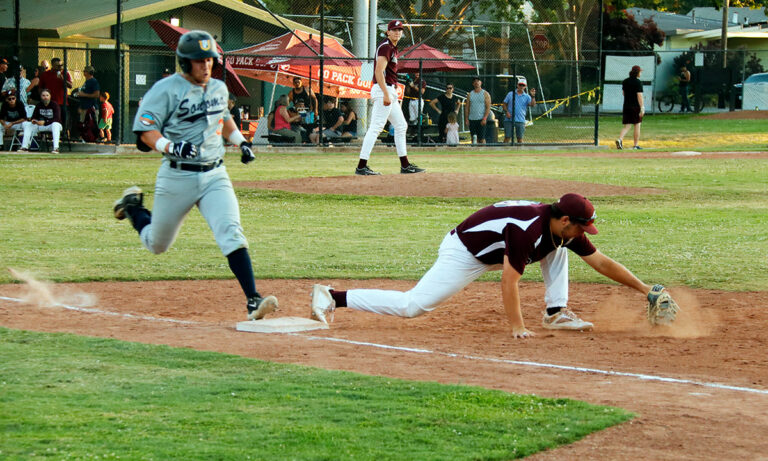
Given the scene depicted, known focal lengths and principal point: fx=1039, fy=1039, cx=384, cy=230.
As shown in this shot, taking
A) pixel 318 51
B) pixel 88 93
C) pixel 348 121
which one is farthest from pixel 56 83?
pixel 348 121

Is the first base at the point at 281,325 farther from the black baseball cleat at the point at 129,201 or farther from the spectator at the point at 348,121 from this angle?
the spectator at the point at 348,121

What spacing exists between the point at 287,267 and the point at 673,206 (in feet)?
24.6

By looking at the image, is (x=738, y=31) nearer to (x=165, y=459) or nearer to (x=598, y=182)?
(x=598, y=182)

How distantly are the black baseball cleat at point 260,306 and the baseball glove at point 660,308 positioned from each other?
266 cm

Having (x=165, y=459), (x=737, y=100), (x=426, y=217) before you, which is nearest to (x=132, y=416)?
(x=165, y=459)

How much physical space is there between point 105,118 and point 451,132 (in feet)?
28.5

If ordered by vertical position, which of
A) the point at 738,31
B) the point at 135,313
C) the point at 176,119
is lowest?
the point at 135,313

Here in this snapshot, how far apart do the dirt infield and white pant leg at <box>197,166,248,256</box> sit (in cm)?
64

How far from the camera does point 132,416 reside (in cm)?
490

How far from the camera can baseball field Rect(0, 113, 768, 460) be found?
183 inches

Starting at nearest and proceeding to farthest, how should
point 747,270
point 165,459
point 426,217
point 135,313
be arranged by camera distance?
point 165,459 → point 135,313 → point 747,270 → point 426,217

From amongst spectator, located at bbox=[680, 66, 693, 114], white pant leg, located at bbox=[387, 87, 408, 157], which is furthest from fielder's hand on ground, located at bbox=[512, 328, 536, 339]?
spectator, located at bbox=[680, 66, 693, 114]

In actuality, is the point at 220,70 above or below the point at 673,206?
above

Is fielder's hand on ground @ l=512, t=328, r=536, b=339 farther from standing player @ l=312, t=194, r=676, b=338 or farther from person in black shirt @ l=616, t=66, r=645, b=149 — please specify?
person in black shirt @ l=616, t=66, r=645, b=149
